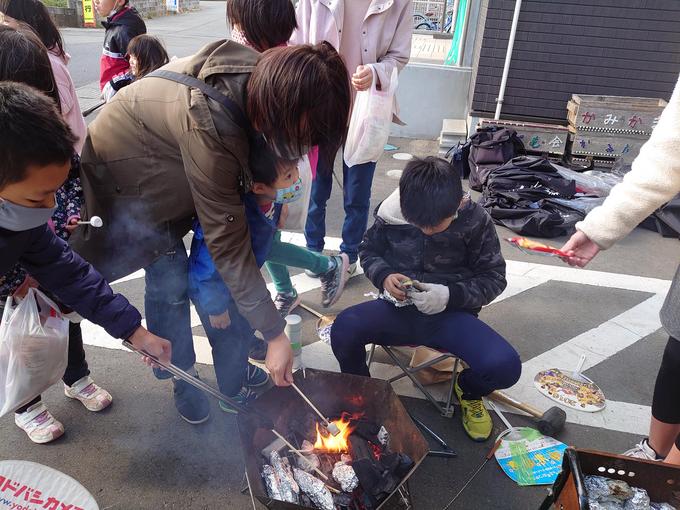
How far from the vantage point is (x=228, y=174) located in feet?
5.80

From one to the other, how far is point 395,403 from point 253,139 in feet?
4.30

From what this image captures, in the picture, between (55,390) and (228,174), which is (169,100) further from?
(55,390)

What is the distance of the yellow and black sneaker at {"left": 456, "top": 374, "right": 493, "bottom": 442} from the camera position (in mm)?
2734

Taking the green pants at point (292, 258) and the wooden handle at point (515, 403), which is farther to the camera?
the green pants at point (292, 258)

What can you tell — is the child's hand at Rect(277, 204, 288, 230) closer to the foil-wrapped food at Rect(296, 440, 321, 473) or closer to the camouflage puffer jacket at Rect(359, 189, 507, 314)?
the camouflage puffer jacket at Rect(359, 189, 507, 314)

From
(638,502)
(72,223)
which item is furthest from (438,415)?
(72,223)

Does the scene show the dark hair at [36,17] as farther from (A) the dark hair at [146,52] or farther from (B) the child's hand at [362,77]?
(B) the child's hand at [362,77]

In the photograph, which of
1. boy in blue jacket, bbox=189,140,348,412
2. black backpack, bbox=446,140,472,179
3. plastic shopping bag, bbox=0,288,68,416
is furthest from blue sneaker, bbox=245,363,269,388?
black backpack, bbox=446,140,472,179

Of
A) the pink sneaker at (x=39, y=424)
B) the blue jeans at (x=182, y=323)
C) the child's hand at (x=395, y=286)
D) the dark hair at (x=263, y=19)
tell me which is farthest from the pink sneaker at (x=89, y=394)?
the dark hair at (x=263, y=19)

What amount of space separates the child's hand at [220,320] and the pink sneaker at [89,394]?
0.97 meters

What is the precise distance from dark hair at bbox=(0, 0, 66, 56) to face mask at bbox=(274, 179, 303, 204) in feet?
6.52

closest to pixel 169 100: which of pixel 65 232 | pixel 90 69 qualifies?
pixel 65 232

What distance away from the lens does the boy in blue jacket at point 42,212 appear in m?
1.52

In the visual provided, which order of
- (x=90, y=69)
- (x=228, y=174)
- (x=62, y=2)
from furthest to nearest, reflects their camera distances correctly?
(x=62, y=2) → (x=90, y=69) → (x=228, y=174)
